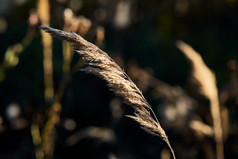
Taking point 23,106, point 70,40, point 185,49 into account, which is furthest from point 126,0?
point 70,40

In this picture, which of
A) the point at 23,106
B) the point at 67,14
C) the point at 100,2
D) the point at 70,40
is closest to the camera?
the point at 70,40

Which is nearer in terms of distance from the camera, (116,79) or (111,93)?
(116,79)

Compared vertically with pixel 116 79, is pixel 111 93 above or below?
below

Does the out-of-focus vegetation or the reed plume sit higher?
the reed plume

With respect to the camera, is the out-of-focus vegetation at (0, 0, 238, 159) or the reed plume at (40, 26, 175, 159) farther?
the out-of-focus vegetation at (0, 0, 238, 159)

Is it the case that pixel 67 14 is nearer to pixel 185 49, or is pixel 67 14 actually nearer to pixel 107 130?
pixel 185 49

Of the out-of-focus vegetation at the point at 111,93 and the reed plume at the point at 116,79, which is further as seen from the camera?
the out-of-focus vegetation at the point at 111,93

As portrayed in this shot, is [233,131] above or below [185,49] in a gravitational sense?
below

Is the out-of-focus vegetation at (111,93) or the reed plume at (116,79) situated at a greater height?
the reed plume at (116,79)
